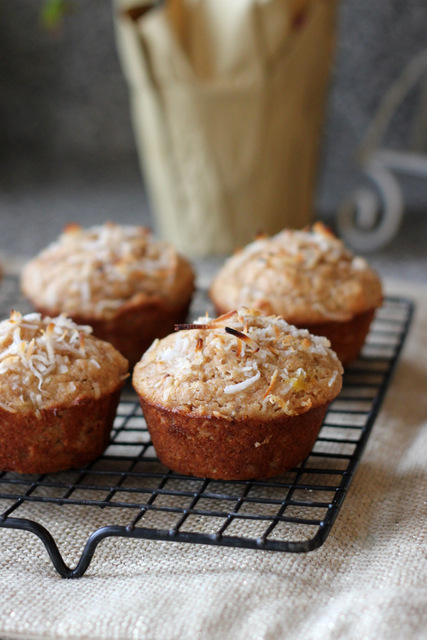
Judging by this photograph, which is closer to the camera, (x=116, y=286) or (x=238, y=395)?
(x=238, y=395)

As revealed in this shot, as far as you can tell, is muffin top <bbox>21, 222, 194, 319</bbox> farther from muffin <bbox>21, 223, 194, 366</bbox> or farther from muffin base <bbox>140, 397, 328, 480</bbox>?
muffin base <bbox>140, 397, 328, 480</bbox>

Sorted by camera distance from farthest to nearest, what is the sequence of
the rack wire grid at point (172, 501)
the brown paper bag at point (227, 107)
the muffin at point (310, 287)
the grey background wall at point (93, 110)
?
the grey background wall at point (93, 110) < the brown paper bag at point (227, 107) < the muffin at point (310, 287) < the rack wire grid at point (172, 501)

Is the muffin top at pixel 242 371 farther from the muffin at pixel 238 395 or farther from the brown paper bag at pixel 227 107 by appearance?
the brown paper bag at pixel 227 107

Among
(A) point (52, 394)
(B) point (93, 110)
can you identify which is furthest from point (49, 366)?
(B) point (93, 110)

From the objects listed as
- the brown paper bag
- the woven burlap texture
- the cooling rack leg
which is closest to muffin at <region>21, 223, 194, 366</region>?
the woven burlap texture

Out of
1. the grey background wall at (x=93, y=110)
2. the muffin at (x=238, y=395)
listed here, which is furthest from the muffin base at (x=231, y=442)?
the grey background wall at (x=93, y=110)

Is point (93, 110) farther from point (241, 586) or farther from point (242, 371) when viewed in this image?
point (241, 586)

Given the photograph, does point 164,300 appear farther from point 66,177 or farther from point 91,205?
point 66,177

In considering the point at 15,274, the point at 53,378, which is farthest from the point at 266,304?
→ the point at 15,274
